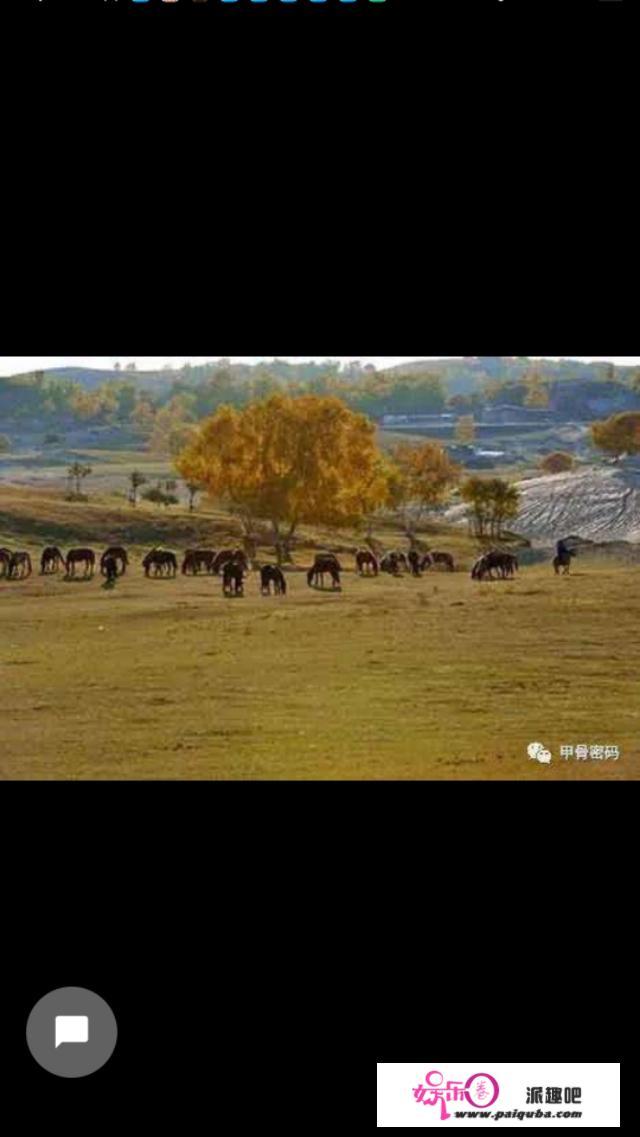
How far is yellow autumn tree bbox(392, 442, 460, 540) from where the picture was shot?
19.1ft

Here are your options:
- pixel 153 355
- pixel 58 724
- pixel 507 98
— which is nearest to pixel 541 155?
pixel 507 98

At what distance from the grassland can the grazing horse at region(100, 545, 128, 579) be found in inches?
1.4

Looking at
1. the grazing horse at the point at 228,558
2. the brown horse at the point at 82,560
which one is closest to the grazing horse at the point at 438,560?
the grazing horse at the point at 228,558

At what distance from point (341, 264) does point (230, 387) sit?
0.62 metres

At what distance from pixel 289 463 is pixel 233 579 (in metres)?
0.46

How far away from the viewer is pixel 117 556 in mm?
5863

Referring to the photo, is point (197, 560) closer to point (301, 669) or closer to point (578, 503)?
point (301, 669)

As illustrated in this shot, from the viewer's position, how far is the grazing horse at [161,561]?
586cm

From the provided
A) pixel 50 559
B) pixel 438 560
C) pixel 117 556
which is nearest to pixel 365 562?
pixel 438 560

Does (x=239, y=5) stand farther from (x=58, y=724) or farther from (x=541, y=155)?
(x=58, y=724)

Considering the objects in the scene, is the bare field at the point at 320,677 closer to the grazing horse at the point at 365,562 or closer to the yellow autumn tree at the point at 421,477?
the grazing horse at the point at 365,562

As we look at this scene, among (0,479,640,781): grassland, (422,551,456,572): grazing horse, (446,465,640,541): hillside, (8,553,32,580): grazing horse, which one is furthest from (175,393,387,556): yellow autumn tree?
(8,553,32,580): grazing horse

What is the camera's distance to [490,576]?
5859mm

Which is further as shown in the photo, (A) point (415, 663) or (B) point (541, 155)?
(A) point (415, 663)
